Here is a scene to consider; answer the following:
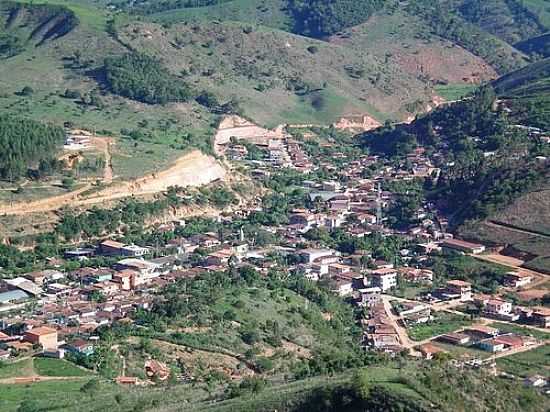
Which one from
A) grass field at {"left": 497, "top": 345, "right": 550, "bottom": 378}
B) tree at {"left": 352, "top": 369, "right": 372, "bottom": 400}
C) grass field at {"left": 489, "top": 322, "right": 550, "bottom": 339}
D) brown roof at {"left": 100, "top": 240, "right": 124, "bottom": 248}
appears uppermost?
tree at {"left": 352, "top": 369, "right": 372, "bottom": 400}

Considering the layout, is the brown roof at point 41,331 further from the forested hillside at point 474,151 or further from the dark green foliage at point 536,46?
the dark green foliage at point 536,46

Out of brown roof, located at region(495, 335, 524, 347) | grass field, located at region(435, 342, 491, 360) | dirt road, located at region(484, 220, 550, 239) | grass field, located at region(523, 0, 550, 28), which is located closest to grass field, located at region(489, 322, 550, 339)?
brown roof, located at region(495, 335, 524, 347)

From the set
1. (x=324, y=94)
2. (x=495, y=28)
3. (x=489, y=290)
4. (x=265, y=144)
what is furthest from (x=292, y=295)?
(x=495, y=28)

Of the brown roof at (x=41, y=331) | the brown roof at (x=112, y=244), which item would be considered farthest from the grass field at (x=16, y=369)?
the brown roof at (x=112, y=244)

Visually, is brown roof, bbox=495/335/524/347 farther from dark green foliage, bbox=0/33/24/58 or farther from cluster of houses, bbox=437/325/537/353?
dark green foliage, bbox=0/33/24/58

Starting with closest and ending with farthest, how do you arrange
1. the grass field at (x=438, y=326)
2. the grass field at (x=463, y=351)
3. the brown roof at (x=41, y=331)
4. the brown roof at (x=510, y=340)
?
the brown roof at (x=41, y=331) → the grass field at (x=463, y=351) → the brown roof at (x=510, y=340) → the grass field at (x=438, y=326)

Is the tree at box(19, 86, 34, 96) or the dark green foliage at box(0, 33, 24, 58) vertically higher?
the dark green foliage at box(0, 33, 24, 58)

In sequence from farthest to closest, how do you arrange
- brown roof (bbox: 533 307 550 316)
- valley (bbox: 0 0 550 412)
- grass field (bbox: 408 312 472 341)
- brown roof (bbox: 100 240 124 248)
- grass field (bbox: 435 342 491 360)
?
1. brown roof (bbox: 100 240 124 248)
2. brown roof (bbox: 533 307 550 316)
3. grass field (bbox: 408 312 472 341)
4. grass field (bbox: 435 342 491 360)
5. valley (bbox: 0 0 550 412)
